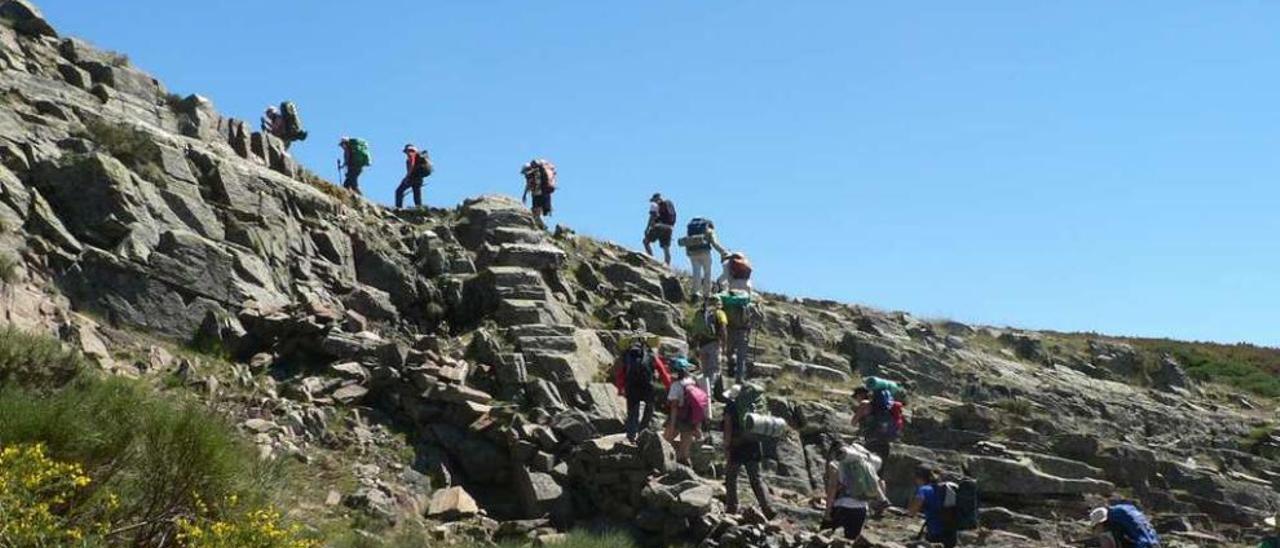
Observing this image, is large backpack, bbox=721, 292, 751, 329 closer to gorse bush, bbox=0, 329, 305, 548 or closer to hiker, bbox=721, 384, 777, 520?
hiker, bbox=721, 384, 777, 520

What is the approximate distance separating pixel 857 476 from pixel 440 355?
781 centimetres

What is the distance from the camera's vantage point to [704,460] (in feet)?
63.0

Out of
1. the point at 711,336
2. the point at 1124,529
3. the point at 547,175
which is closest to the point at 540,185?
the point at 547,175

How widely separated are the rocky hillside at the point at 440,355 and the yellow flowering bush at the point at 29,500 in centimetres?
594

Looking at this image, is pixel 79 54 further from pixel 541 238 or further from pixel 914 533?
pixel 914 533

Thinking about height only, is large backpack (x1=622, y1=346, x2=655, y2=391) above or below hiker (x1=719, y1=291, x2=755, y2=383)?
below

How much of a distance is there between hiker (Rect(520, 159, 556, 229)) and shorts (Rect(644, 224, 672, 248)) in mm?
3243

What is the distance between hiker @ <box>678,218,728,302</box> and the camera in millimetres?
27344

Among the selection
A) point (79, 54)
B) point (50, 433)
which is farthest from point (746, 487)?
point (79, 54)

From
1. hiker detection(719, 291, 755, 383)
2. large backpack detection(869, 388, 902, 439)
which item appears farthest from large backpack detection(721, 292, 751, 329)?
large backpack detection(869, 388, 902, 439)

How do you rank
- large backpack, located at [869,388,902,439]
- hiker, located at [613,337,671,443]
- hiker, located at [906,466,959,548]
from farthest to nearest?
large backpack, located at [869,388,902,439] → hiker, located at [613,337,671,443] → hiker, located at [906,466,959,548]

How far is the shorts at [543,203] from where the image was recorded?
30.6m

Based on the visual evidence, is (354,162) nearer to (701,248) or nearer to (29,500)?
(701,248)

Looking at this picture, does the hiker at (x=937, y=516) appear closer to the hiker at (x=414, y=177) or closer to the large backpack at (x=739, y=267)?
the large backpack at (x=739, y=267)
